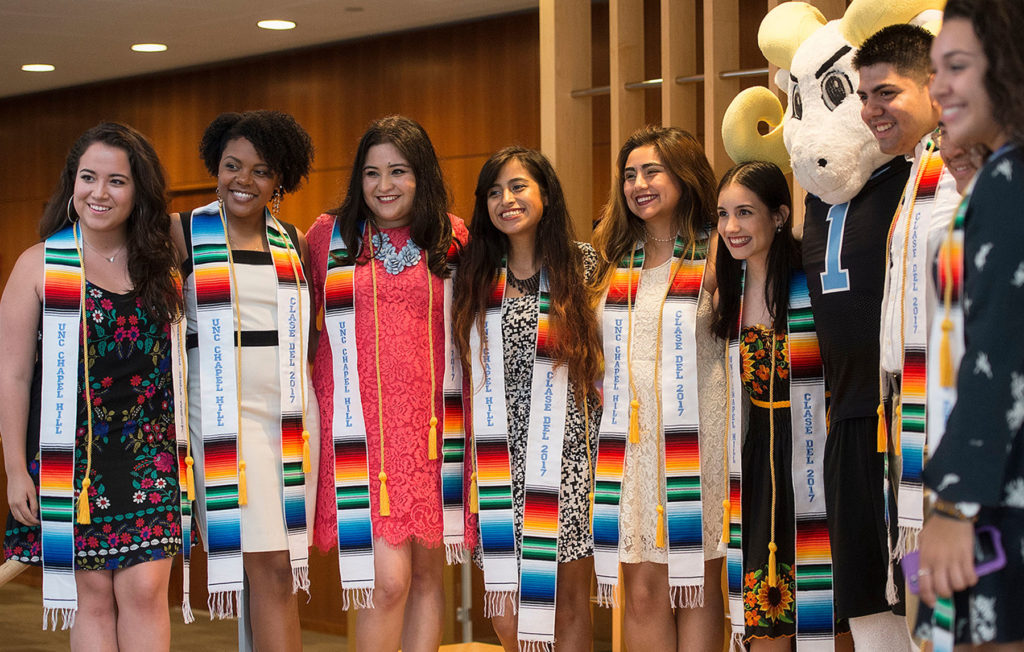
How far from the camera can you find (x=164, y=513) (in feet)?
9.36

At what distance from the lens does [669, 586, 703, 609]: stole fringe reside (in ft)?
9.75

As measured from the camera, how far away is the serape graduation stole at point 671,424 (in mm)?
2975

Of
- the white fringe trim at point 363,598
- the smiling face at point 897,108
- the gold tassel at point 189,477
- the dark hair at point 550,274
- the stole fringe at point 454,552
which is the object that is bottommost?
the white fringe trim at point 363,598

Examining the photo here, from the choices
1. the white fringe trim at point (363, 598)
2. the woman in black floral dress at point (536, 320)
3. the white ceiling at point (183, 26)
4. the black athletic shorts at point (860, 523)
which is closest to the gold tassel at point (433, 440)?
the woman in black floral dress at point (536, 320)

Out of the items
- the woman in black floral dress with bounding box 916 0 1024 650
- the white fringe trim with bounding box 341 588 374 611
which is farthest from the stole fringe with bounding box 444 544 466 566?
the woman in black floral dress with bounding box 916 0 1024 650

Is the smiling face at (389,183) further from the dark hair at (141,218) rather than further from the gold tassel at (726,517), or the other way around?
the gold tassel at (726,517)

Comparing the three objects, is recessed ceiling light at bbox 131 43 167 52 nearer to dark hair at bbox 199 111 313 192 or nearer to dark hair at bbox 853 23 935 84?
dark hair at bbox 199 111 313 192

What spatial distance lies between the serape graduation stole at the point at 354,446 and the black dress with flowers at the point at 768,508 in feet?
2.57

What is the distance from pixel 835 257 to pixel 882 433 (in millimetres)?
414

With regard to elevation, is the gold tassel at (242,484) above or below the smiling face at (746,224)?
below

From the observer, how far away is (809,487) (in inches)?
110

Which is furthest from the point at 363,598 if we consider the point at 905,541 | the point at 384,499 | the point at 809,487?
the point at 905,541

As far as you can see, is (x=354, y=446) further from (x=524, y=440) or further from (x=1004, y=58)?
(x=1004, y=58)

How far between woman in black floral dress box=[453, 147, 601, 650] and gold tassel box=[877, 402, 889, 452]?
2.67ft
